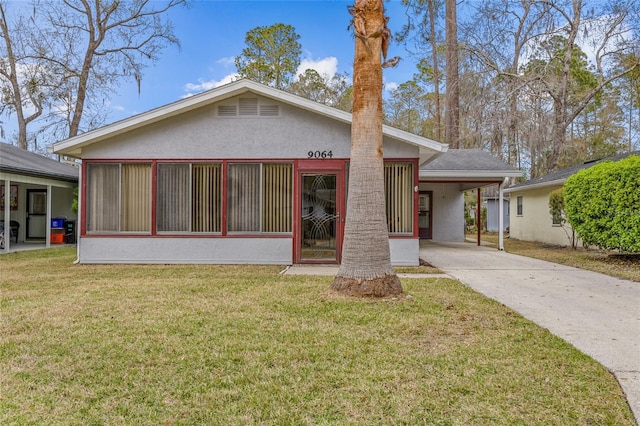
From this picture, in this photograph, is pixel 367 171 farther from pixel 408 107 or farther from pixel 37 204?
pixel 408 107

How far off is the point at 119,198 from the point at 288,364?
7.79 meters

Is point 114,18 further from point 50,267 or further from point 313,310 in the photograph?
point 313,310

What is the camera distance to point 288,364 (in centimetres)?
340

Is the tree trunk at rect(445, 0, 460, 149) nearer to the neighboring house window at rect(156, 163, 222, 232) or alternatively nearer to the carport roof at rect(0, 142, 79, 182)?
the neighboring house window at rect(156, 163, 222, 232)

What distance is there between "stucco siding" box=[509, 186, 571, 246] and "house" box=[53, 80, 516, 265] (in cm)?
905

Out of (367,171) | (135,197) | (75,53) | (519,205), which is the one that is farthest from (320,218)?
(75,53)

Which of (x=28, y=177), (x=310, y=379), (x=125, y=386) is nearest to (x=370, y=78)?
(x=310, y=379)

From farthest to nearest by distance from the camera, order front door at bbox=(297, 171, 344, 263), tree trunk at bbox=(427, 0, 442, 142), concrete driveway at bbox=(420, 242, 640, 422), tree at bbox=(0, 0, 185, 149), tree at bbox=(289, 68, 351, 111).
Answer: tree at bbox=(289, 68, 351, 111) < tree trunk at bbox=(427, 0, 442, 142) < tree at bbox=(0, 0, 185, 149) < front door at bbox=(297, 171, 344, 263) < concrete driveway at bbox=(420, 242, 640, 422)

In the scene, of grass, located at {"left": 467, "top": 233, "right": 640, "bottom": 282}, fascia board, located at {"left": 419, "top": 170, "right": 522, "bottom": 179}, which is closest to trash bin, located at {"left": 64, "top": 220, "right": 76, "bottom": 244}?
fascia board, located at {"left": 419, "top": 170, "right": 522, "bottom": 179}

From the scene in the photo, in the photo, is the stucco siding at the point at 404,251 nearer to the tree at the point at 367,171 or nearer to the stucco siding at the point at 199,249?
the stucco siding at the point at 199,249

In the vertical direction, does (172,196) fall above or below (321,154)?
below

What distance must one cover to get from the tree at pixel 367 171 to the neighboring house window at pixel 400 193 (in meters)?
3.35

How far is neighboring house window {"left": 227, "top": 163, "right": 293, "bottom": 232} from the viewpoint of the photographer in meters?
9.44

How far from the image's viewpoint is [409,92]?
90.3ft
